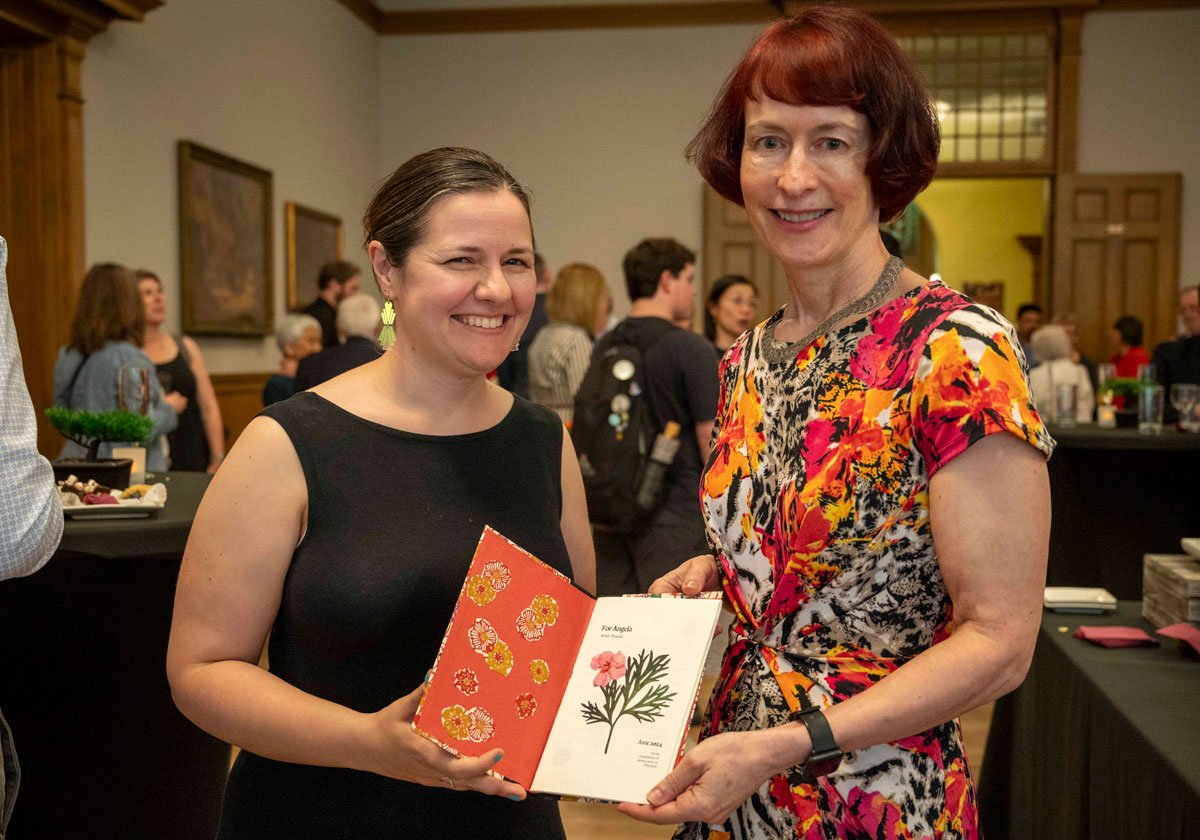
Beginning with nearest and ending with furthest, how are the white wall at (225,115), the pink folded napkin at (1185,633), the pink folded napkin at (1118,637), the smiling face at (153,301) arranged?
the pink folded napkin at (1185,633), the pink folded napkin at (1118,637), the smiling face at (153,301), the white wall at (225,115)

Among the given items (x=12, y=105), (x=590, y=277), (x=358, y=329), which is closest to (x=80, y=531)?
(x=358, y=329)

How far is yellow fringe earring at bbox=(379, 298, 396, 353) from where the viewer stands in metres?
1.66

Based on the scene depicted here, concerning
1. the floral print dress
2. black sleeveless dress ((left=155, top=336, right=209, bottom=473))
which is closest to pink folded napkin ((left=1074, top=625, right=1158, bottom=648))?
the floral print dress

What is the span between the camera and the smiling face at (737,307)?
5199mm

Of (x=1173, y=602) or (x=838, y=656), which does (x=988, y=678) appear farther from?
(x=1173, y=602)

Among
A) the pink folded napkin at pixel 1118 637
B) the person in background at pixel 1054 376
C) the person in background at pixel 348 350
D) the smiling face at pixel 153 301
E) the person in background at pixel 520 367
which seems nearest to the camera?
the pink folded napkin at pixel 1118 637

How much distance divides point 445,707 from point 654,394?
265cm

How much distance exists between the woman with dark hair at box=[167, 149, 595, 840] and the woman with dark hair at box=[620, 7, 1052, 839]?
13.2 inches

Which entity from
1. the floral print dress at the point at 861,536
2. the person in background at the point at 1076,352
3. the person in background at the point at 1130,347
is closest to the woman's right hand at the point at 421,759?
the floral print dress at the point at 861,536

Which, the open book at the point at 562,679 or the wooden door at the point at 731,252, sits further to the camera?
the wooden door at the point at 731,252

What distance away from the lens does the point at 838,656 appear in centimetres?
131

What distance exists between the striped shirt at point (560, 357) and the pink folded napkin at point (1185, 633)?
11.1ft

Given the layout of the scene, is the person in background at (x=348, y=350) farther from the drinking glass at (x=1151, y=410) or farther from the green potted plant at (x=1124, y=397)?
the green potted plant at (x=1124, y=397)

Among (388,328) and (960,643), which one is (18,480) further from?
(960,643)
